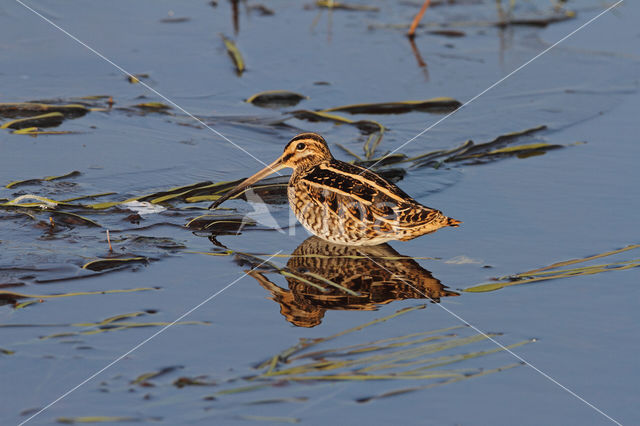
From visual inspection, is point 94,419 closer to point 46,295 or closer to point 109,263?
point 46,295

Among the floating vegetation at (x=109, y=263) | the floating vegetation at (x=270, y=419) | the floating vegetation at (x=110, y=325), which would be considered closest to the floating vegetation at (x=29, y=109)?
the floating vegetation at (x=109, y=263)

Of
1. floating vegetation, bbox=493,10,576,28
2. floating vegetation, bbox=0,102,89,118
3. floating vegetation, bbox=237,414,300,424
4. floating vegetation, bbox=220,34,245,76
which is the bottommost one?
floating vegetation, bbox=237,414,300,424

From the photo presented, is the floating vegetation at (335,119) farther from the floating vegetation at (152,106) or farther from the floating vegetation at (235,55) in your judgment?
the floating vegetation at (235,55)

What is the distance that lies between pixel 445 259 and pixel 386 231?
1.50 ft

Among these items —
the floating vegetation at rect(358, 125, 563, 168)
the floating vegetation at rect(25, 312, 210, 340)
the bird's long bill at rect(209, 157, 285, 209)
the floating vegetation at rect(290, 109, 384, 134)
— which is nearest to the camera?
the floating vegetation at rect(25, 312, 210, 340)

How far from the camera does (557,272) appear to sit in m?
5.88

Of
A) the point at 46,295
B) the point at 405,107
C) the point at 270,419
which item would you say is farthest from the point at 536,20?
the point at 270,419

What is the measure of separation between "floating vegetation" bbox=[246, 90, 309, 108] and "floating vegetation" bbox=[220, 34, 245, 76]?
971mm

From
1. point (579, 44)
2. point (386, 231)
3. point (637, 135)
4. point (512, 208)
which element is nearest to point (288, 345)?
point (386, 231)

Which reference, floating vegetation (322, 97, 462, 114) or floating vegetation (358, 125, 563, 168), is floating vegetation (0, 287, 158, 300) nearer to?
floating vegetation (358, 125, 563, 168)

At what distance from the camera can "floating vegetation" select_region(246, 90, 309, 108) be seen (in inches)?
368

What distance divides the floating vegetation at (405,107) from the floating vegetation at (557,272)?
11.9 ft

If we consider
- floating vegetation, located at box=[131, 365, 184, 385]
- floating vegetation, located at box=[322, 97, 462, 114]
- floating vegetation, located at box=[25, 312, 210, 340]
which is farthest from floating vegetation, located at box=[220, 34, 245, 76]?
floating vegetation, located at box=[131, 365, 184, 385]

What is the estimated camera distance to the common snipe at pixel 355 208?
607cm
